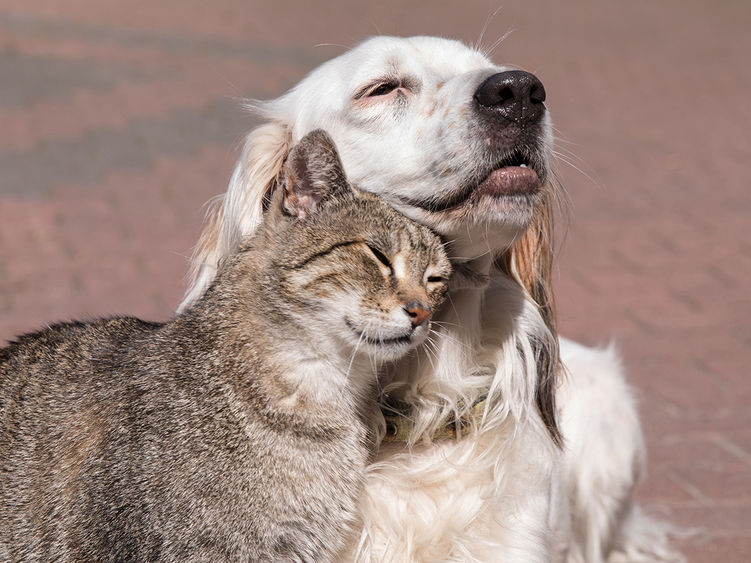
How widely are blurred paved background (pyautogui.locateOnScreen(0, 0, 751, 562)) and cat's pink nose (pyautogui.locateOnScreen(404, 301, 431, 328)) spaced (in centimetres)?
86

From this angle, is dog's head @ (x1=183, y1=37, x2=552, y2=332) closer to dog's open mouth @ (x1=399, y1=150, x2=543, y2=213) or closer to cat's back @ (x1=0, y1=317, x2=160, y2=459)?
dog's open mouth @ (x1=399, y1=150, x2=543, y2=213)

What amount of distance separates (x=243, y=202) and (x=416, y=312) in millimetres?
898

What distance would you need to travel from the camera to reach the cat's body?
2.81 meters

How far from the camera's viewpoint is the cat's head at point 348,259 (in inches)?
114

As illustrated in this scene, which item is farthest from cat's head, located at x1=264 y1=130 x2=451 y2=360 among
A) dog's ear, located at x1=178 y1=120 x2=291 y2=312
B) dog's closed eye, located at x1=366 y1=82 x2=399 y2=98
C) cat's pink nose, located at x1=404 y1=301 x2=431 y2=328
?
dog's closed eye, located at x1=366 y1=82 x2=399 y2=98

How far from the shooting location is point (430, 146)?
3.22 m

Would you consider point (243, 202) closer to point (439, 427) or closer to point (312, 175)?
point (312, 175)

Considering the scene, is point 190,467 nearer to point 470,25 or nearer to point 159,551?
point 159,551

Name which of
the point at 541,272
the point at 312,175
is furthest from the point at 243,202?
the point at 541,272

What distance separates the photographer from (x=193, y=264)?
3.79 metres

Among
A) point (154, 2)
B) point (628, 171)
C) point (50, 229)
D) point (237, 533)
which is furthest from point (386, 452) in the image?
point (154, 2)

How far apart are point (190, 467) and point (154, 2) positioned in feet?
57.1

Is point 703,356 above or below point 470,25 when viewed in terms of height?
below

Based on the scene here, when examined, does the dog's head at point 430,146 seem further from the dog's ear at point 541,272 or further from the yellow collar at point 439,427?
the yellow collar at point 439,427
